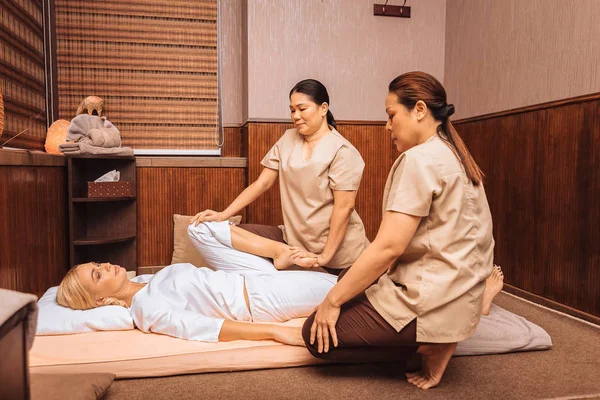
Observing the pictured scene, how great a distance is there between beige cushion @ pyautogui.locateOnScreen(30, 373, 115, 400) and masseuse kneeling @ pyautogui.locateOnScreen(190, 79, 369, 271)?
88 cm

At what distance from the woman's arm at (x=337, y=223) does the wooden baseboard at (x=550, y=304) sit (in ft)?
3.84

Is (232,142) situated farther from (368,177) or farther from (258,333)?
(258,333)

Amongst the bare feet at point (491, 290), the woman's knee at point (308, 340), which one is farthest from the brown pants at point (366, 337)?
the bare feet at point (491, 290)

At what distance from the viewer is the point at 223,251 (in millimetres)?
2176

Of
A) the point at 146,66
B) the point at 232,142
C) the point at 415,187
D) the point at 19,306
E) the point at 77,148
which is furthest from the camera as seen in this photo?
the point at 232,142

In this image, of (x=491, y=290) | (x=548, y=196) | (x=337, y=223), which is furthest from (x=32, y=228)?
A: (x=548, y=196)

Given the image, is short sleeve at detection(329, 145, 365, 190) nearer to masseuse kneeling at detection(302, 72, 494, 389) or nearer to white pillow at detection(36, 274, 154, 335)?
masseuse kneeling at detection(302, 72, 494, 389)

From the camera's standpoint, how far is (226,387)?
1503 millimetres

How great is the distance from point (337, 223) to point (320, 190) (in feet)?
0.60

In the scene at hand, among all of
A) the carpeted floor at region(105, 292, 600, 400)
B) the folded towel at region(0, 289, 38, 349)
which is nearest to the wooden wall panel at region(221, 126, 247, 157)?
the carpeted floor at region(105, 292, 600, 400)

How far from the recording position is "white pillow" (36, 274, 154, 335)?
171cm

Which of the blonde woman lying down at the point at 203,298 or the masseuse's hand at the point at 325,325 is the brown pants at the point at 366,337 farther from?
the blonde woman lying down at the point at 203,298

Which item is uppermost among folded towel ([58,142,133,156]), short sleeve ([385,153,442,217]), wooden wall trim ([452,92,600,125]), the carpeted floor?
wooden wall trim ([452,92,600,125])

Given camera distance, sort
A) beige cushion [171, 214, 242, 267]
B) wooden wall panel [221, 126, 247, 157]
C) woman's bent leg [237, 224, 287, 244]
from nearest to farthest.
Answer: woman's bent leg [237, 224, 287, 244] → beige cushion [171, 214, 242, 267] → wooden wall panel [221, 126, 247, 157]
